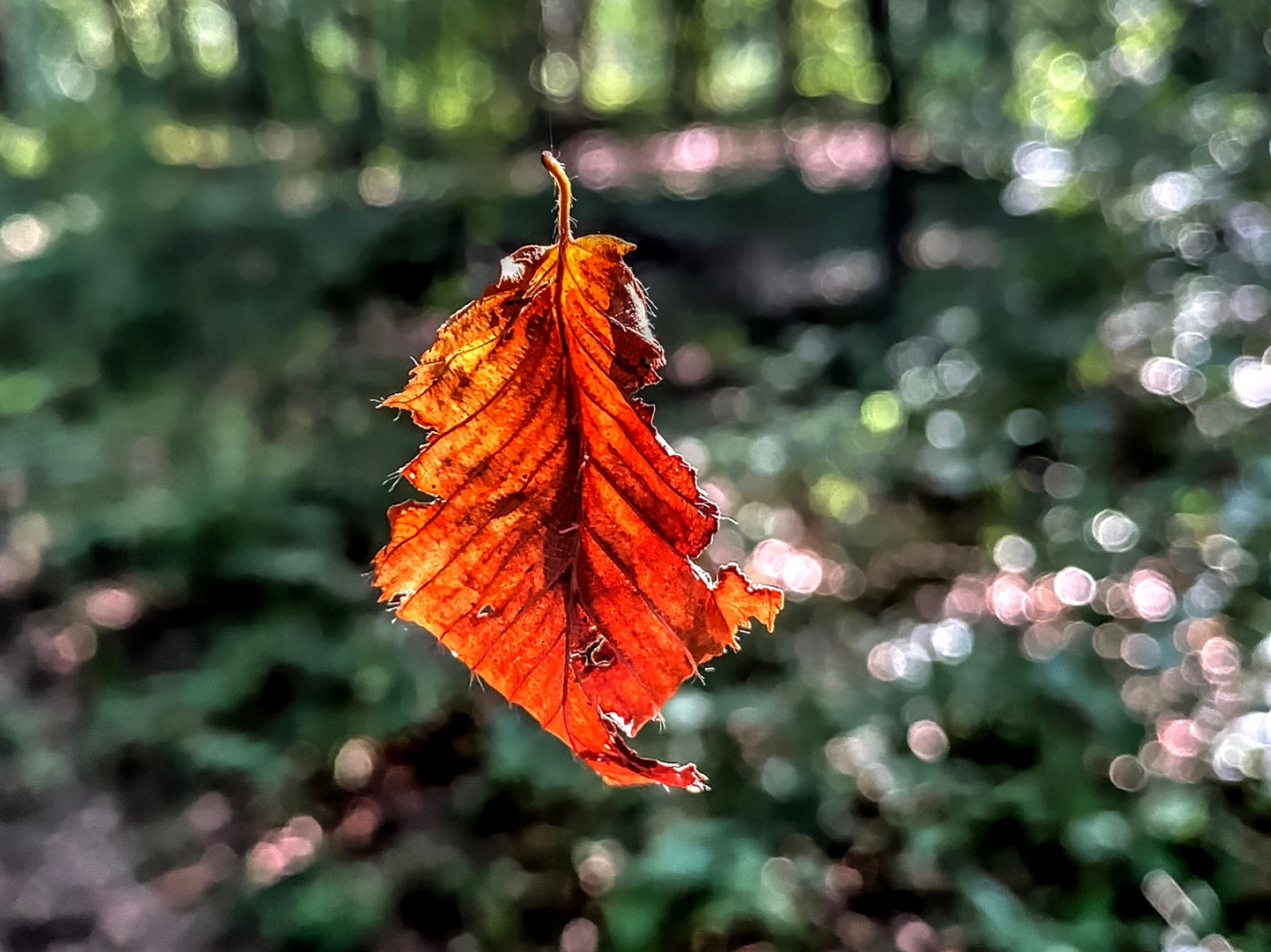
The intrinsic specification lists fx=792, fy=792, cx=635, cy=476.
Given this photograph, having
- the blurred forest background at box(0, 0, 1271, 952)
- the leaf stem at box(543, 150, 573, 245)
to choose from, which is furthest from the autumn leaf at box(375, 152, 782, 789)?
the blurred forest background at box(0, 0, 1271, 952)

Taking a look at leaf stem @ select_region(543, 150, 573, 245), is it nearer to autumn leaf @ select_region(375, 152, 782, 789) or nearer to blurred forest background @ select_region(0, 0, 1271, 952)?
autumn leaf @ select_region(375, 152, 782, 789)

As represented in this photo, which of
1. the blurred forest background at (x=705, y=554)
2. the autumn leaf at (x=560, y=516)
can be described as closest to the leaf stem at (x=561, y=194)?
the autumn leaf at (x=560, y=516)

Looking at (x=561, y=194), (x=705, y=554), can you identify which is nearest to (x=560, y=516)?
(x=561, y=194)

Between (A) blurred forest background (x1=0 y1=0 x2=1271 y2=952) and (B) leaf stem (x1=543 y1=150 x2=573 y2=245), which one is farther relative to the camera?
(A) blurred forest background (x1=0 y1=0 x2=1271 y2=952)

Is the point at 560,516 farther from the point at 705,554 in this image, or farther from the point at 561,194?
the point at 705,554

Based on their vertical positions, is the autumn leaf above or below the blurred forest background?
above

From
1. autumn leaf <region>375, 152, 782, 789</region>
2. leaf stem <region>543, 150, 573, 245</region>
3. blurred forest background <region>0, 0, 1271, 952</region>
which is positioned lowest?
blurred forest background <region>0, 0, 1271, 952</region>

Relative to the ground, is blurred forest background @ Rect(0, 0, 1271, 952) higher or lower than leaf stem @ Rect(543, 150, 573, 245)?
lower
